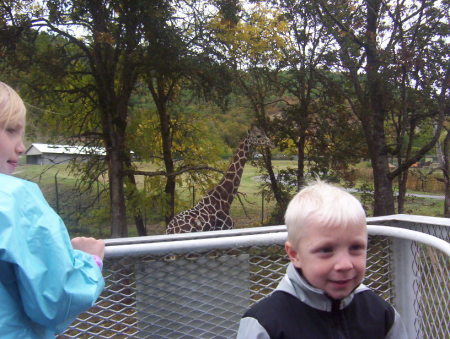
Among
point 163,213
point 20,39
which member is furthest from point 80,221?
point 20,39

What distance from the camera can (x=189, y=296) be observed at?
171 centimetres

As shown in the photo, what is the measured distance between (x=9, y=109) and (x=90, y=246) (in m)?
0.48

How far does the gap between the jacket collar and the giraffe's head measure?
6572 millimetres

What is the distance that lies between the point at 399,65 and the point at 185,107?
593 centimetres

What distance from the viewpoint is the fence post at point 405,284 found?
1856 millimetres

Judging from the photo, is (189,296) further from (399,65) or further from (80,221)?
(80,221)

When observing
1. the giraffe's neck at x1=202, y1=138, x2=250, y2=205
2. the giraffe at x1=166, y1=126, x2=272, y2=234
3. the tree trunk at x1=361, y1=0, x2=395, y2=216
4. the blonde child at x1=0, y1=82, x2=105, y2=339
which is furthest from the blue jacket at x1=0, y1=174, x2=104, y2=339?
the tree trunk at x1=361, y1=0, x2=395, y2=216

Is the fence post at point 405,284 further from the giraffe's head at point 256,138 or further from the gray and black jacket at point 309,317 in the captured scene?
the giraffe's head at point 256,138

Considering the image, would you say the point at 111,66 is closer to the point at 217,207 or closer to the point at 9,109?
the point at 217,207

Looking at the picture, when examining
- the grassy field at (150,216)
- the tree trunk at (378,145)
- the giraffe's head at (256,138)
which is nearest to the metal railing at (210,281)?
the giraffe's head at (256,138)

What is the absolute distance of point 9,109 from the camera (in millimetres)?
1259

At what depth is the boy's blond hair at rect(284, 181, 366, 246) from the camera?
4.17 ft

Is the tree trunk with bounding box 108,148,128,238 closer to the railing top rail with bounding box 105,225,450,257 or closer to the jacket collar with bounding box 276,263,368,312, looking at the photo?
the railing top rail with bounding box 105,225,450,257

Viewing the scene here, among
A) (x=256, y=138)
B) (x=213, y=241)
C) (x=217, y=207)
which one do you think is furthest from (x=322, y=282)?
(x=256, y=138)
